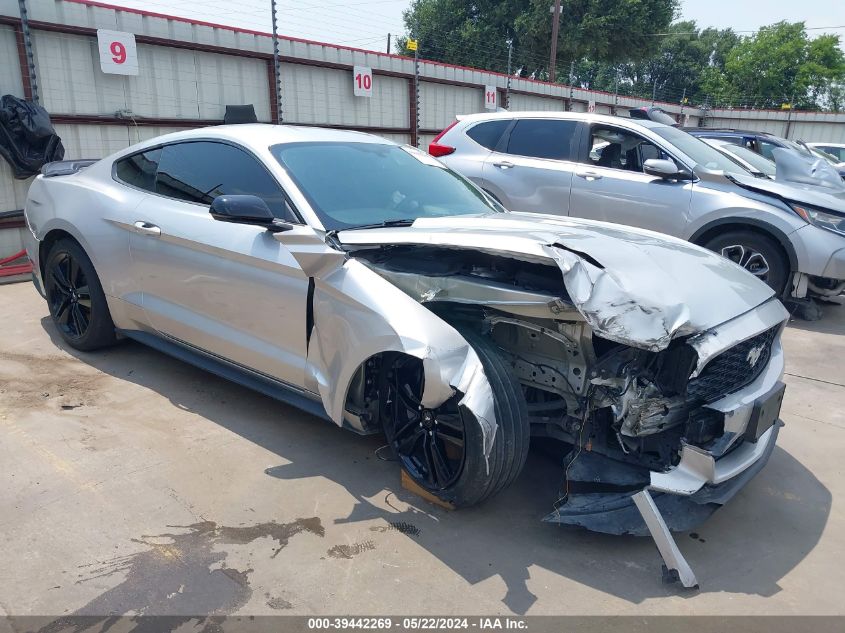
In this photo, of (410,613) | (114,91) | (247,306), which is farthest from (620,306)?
(114,91)

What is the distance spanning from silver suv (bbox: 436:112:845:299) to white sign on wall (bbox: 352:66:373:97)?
5.44 m

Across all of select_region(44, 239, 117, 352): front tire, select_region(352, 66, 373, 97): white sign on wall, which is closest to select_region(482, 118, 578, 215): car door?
select_region(44, 239, 117, 352): front tire

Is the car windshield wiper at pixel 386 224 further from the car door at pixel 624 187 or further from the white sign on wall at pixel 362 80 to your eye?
the white sign on wall at pixel 362 80

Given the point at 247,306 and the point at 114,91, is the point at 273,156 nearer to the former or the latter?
the point at 247,306

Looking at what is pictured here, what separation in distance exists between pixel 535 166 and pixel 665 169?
1.41 metres

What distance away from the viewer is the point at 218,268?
3.63m

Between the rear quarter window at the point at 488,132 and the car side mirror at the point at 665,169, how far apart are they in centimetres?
180

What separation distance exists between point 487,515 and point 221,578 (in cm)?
117

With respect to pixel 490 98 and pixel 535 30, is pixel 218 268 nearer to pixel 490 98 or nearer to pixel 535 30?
pixel 490 98

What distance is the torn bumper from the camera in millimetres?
2701

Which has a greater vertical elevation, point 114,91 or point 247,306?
point 114,91

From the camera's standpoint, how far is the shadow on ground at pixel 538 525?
2.65m

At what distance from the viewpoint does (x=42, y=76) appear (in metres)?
8.24

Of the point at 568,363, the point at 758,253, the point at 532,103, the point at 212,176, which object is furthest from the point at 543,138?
the point at 532,103
